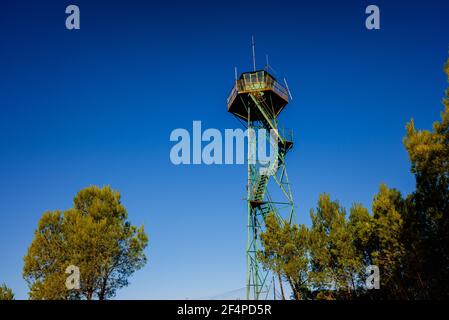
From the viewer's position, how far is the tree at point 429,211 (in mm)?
20469

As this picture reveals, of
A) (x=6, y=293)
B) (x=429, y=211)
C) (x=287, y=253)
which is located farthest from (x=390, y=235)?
(x=6, y=293)

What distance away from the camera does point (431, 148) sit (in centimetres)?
2048

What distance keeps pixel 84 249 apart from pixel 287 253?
15856 mm

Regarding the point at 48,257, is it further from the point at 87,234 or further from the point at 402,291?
the point at 402,291

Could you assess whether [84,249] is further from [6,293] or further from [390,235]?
[390,235]

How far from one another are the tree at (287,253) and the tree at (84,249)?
1037 cm

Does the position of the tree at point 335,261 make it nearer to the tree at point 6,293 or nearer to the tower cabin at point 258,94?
the tower cabin at point 258,94

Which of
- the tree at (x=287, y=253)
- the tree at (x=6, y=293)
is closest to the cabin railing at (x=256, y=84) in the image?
the tree at (x=287, y=253)

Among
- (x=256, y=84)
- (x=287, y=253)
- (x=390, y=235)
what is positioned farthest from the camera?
(x=256, y=84)

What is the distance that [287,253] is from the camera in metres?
29.4

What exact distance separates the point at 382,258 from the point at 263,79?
62.6 feet

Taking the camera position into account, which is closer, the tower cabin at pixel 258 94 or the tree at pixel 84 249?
the tree at pixel 84 249
